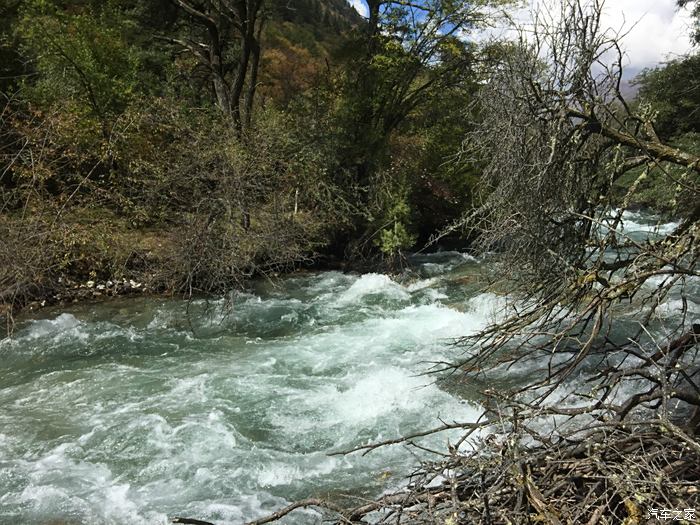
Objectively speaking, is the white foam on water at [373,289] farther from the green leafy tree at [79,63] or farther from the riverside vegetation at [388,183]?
the green leafy tree at [79,63]

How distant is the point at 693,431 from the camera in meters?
2.99

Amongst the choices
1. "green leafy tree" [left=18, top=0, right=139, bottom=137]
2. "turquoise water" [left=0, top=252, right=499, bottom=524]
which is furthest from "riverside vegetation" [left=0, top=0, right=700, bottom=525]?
"turquoise water" [left=0, top=252, right=499, bottom=524]

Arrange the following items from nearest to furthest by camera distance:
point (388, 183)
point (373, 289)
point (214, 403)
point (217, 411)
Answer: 1. point (217, 411)
2. point (214, 403)
3. point (373, 289)
4. point (388, 183)

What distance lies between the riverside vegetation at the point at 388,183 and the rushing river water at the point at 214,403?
695 millimetres

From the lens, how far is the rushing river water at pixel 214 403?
16.4 feet

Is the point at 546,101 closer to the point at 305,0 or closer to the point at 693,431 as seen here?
the point at 693,431

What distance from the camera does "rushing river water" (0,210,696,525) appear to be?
500 cm

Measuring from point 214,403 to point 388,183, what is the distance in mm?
8862

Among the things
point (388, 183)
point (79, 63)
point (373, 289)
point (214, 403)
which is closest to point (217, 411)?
point (214, 403)

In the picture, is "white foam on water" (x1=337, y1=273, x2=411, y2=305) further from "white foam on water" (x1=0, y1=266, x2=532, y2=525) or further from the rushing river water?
"white foam on water" (x1=0, y1=266, x2=532, y2=525)

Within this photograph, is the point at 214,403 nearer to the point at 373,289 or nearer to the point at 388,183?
the point at 373,289

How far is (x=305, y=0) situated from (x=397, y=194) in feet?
137

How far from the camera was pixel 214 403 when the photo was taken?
6.77 meters

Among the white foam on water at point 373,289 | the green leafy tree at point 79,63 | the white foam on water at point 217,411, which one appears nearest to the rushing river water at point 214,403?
the white foam on water at point 217,411
